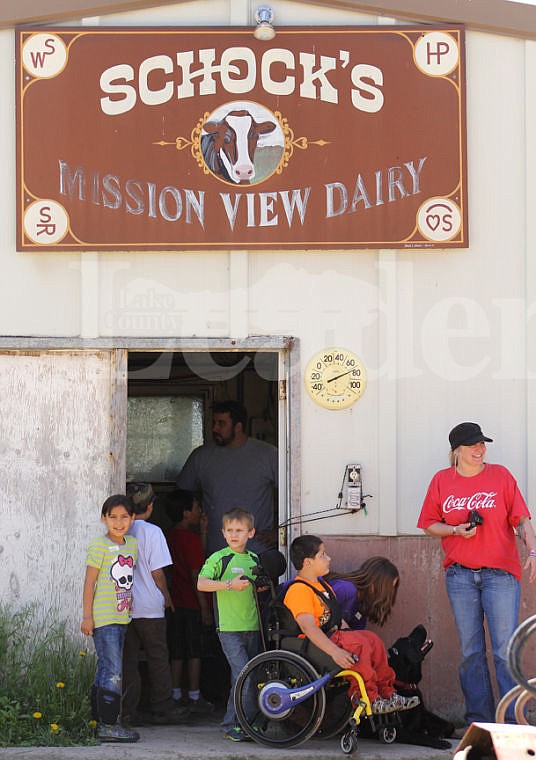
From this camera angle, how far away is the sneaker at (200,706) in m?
8.01

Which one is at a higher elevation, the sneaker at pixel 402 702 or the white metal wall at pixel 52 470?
the white metal wall at pixel 52 470

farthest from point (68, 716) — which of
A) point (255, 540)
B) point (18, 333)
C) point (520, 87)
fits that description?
point (520, 87)

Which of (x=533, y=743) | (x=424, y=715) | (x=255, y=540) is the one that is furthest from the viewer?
(x=255, y=540)

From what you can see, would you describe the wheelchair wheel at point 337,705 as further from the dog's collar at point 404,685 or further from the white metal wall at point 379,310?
the white metal wall at point 379,310

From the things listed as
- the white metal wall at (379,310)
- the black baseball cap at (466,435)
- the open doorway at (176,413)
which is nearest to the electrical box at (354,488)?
the white metal wall at (379,310)

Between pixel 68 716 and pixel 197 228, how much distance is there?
3247 millimetres

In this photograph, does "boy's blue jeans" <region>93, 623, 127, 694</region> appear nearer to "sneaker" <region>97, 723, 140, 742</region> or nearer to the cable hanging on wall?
"sneaker" <region>97, 723, 140, 742</region>

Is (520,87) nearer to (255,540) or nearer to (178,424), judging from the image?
(255,540)

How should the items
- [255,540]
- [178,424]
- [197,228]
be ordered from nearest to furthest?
1. [197,228]
2. [255,540]
3. [178,424]

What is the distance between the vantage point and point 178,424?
34.7 feet

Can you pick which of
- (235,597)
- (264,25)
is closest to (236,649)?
(235,597)

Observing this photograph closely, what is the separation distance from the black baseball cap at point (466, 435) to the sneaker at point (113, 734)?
Answer: 265 centimetres

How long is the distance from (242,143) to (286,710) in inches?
146

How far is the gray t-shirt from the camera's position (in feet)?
27.6
